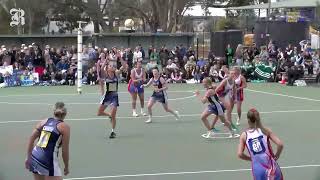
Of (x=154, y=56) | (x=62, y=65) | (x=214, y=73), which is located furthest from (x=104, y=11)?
(x=214, y=73)

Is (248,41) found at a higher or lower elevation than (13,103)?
higher

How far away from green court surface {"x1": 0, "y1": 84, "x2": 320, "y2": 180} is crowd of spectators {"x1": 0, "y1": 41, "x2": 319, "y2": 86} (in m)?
6.38

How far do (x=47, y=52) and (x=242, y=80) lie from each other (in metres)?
18.1

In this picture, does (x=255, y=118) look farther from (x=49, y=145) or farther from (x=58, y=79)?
(x=58, y=79)

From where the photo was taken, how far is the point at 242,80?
18.2 m

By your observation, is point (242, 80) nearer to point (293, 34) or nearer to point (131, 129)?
point (131, 129)

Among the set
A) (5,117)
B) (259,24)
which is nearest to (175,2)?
(259,24)

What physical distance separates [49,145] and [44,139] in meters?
0.11

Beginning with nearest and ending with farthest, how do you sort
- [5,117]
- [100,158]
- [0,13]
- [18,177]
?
1. [18,177]
2. [100,158]
3. [5,117]
4. [0,13]

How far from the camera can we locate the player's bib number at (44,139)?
8688 millimetres

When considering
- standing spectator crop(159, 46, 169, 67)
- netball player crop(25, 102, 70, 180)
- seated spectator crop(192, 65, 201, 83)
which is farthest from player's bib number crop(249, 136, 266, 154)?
standing spectator crop(159, 46, 169, 67)

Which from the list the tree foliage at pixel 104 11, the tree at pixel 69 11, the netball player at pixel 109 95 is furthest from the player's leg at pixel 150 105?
the tree at pixel 69 11

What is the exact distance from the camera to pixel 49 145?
8703 millimetres

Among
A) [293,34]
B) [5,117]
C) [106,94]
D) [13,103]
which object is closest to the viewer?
[106,94]
